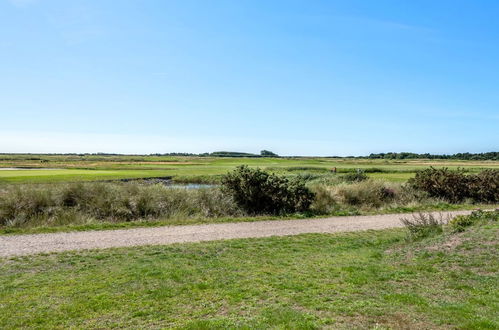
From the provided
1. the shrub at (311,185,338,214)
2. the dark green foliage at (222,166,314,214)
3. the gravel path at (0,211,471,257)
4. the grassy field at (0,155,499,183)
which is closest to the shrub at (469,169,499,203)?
the shrub at (311,185,338,214)

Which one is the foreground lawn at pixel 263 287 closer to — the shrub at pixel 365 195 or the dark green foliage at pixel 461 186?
the shrub at pixel 365 195

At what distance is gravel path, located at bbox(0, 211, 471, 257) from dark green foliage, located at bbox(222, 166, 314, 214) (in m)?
2.58

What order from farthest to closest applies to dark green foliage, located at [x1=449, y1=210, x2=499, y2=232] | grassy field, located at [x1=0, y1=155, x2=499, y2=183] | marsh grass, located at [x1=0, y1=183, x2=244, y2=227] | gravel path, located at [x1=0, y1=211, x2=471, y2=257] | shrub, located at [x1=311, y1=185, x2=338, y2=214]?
grassy field, located at [x1=0, y1=155, x2=499, y2=183] < shrub, located at [x1=311, y1=185, x2=338, y2=214] < marsh grass, located at [x1=0, y1=183, x2=244, y2=227] < gravel path, located at [x1=0, y1=211, x2=471, y2=257] < dark green foliage, located at [x1=449, y1=210, x2=499, y2=232]

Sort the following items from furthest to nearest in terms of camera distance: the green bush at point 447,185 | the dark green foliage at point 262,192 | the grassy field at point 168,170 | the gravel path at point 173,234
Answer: the grassy field at point 168,170
the green bush at point 447,185
the dark green foliage at point 262,192
the gravel path at point 173,234

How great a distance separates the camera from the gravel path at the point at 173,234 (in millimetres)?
11109

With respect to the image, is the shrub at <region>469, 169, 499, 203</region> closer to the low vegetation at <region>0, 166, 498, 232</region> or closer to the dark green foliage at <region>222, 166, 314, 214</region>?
the low vegetation at <region>0, 166, 498, 232</region>

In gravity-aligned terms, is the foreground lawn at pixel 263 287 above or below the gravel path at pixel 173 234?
above

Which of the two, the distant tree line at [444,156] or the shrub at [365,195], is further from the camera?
the distant tree line at [444,156]

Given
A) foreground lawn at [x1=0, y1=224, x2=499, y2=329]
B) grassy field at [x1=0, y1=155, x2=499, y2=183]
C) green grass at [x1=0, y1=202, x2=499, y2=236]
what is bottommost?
green grass at [x1=0, y1=202, x2=499, y2=236]

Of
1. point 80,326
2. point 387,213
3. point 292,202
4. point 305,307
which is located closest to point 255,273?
point 305,307

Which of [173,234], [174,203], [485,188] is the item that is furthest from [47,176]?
[485,188]

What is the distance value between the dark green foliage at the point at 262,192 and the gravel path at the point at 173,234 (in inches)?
101

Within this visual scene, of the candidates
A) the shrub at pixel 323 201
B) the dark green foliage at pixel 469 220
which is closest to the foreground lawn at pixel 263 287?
the dark green foliage at pixel 469 220

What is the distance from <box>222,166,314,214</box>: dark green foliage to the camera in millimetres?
18969
